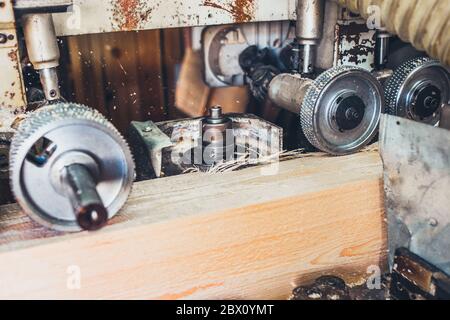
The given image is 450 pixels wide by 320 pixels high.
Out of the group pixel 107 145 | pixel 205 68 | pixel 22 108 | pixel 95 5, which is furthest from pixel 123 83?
pixel 107 145

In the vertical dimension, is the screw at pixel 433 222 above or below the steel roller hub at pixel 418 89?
below

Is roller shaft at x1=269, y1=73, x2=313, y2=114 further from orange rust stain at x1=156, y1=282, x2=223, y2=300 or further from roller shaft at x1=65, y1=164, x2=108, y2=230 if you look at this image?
roller shaft at x1=65, y1=164, x2=108, y2=230

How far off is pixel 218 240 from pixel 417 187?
406 millimetres

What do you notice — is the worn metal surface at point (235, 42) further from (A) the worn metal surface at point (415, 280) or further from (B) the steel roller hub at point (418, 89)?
(A) the worn metal surface at point (415, 280)

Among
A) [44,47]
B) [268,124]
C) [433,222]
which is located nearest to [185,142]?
[268,124]

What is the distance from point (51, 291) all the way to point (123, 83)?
1251mm

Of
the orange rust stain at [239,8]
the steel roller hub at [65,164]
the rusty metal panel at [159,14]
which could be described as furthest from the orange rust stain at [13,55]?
the orange rust stain at [239,8]

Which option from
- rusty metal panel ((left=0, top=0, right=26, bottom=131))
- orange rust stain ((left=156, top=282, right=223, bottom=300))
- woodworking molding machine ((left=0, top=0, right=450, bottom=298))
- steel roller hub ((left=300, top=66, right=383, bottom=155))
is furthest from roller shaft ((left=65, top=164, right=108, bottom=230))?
steel roller hub ((left=300, top=66, right=383, bottom=155))

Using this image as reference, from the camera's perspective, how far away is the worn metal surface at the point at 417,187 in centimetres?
89

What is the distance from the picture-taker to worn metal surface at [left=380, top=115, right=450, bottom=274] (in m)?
0.89

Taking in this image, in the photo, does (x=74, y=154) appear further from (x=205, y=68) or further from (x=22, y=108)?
(x=205, y=68)

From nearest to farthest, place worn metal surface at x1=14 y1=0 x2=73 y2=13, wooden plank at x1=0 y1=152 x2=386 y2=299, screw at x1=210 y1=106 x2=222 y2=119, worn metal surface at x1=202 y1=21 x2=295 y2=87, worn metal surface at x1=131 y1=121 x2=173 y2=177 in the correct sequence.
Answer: wooden plank at x1=0 y1=152 x2=386 y2=299 → worn metal surface at x1=14 y1=0 x2=73 y2=13 → worn metal surface at x1=131 y1=121 x2=173 y2=177 → screw at x1=210 y1=106 x2=222 y2=119 → worn metal surface at x1=202 y1=21 x2=295 y2=87

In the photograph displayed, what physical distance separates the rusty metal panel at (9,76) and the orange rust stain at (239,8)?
547mm

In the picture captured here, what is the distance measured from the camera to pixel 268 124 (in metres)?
1.42
